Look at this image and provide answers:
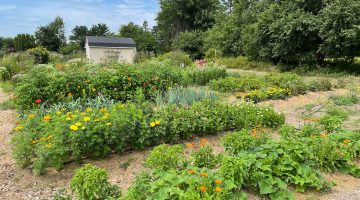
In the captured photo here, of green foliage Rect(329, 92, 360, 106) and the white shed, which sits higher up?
the white shed

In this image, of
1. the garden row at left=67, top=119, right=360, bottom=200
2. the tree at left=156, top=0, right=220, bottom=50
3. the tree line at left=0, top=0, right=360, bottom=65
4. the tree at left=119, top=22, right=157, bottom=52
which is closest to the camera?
the garden row at left=67, top=119, right=360, bottom=200

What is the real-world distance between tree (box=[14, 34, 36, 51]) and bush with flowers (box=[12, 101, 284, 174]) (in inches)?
1284

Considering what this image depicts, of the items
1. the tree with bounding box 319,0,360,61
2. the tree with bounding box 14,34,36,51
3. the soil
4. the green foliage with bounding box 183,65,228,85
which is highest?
the tree with bounding box 319,0,360,61

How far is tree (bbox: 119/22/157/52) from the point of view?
35.5m

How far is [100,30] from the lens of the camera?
46156 mm

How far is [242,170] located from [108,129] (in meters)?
1.68

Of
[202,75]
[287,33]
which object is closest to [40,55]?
[202,75]

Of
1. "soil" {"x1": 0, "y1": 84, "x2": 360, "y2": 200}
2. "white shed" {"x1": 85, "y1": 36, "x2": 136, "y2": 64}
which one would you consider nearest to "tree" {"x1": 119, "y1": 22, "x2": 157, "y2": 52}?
"white shed" {"x1": 85, "y1": 36, "x2": 136, "y2": 64}

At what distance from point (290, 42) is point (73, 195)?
13.7 m

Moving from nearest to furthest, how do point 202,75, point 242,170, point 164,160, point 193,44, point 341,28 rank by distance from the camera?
point 242,170, point 164,160, point 202,75, point 341,28, point 193,44

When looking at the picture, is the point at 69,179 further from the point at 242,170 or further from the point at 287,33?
the point at 287,33

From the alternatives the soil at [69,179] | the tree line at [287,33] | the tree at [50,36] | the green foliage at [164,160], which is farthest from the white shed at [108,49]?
the green foliage at [164,160]

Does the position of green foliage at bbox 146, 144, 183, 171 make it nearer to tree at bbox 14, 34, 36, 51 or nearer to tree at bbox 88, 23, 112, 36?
tree at bbox 14, 34, 36, 51

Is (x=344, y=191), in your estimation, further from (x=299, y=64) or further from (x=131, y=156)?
(x=299, y=64)
